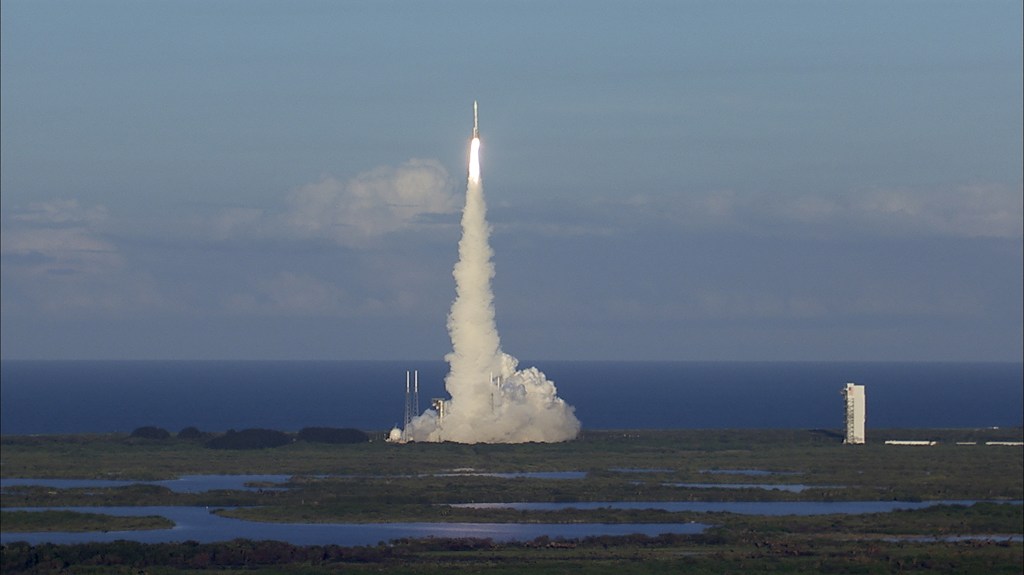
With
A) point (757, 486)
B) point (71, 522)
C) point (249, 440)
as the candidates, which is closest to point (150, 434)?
point (249, 440)

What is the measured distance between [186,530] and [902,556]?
36430 mm

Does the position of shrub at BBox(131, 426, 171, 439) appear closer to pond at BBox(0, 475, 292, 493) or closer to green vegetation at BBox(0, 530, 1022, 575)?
pond at BBox(0, 475, 292, 493)

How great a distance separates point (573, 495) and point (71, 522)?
29833 mm

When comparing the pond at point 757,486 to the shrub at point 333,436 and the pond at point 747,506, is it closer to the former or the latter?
the pond at point 747,506

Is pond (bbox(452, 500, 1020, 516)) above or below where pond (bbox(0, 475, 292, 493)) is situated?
below

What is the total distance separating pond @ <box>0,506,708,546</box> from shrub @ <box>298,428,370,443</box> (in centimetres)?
4576

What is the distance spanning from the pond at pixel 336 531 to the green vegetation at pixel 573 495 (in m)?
1.85

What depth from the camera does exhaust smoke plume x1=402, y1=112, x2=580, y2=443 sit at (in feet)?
448

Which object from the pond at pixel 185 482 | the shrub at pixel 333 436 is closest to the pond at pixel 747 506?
the pond at pixel 185 482

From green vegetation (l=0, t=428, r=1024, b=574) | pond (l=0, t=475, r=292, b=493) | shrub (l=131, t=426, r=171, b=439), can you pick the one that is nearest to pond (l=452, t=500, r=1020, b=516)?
green vegetation (l=0, t=428, r=1024, b=574)

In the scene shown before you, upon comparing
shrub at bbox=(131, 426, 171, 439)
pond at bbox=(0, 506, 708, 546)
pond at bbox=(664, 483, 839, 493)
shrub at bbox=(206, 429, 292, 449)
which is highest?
shrub at bbox=(131, 426, 171, 439)

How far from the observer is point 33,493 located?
4323 inches

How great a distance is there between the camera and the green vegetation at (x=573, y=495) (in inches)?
3260

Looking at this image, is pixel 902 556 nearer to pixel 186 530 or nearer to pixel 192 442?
pixel 186 530
